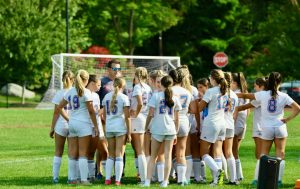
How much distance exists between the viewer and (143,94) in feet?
55.1

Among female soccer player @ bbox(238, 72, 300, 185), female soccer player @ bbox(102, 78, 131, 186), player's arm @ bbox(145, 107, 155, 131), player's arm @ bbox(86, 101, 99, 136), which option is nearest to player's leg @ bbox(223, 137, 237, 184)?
female soccer player @ bbox(238, 72, 300, 185)

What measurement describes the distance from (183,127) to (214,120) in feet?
1.99

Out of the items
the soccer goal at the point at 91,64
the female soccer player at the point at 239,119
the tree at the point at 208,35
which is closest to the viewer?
the female soccer player at the point at 239,119

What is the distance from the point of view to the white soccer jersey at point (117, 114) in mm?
16266

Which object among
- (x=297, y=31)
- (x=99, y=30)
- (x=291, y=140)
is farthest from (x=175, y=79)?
(x=99, y=30)

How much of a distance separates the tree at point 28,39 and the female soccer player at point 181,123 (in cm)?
4248

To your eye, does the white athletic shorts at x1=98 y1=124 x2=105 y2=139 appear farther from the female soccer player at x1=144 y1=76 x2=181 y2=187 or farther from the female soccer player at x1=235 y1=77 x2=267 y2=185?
the female soccer player at x1=235 y1=77 x2=267 y2=185

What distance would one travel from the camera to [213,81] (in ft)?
53.7

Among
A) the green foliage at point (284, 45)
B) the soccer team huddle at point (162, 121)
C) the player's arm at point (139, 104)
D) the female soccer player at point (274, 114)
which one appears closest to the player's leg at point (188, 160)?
the soccer team huddle at point (162, 121)

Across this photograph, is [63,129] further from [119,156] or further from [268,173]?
[268,173]

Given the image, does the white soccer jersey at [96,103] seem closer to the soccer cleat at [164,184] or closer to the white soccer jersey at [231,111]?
the soccer cleat at [164,184]

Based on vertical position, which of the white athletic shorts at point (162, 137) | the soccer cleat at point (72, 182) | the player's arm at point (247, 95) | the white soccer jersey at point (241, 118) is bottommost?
the soccer cleat at point (72, 182)

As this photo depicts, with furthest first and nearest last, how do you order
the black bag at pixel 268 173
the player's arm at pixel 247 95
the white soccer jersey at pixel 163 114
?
the player's arm at pixel 247 95
the white soccer jersey at pixel 163 114
the black bag at pixel 268 173

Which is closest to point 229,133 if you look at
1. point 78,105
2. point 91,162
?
point 91,162
